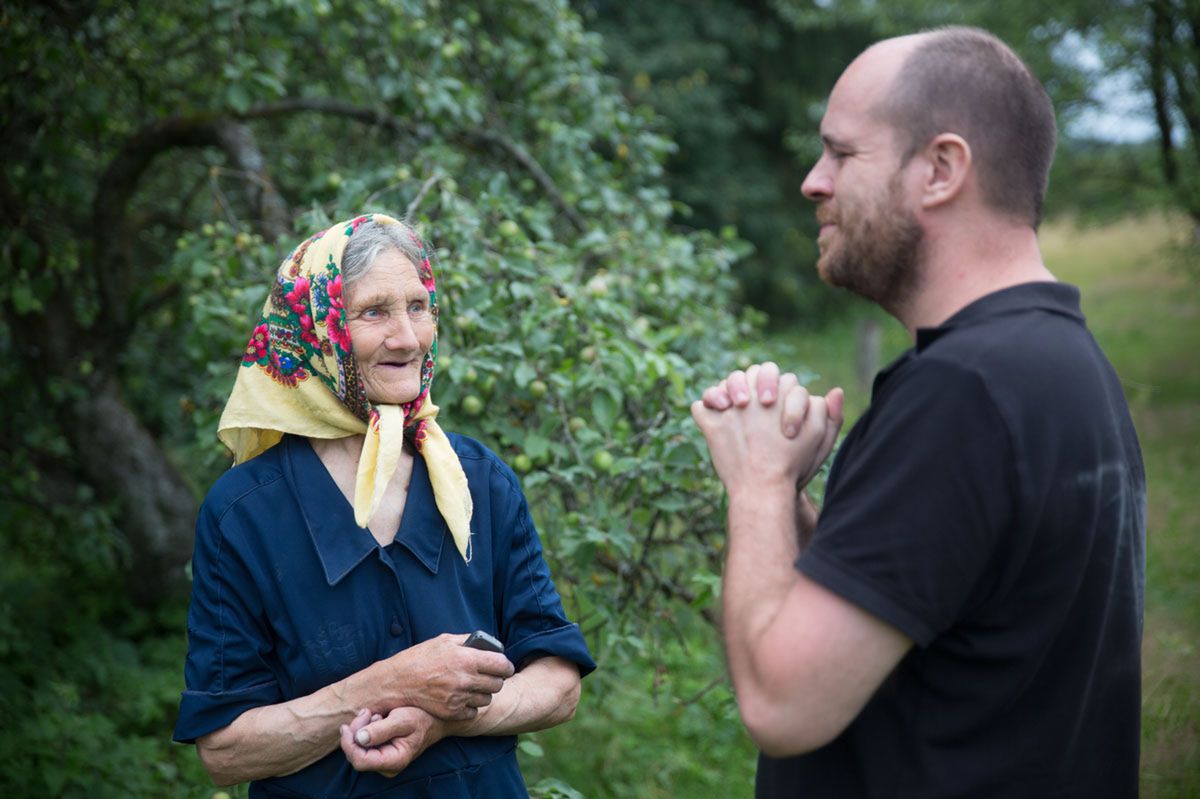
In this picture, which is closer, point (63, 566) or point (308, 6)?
point (308, 6)

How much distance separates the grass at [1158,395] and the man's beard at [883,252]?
1.81 meters

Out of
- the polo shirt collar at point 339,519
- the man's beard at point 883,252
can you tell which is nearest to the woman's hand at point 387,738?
the polo shirt collar at point 339,519

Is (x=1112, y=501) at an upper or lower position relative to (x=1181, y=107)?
lower

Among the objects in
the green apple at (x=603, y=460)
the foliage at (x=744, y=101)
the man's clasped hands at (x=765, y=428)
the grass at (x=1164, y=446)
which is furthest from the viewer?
the foliage at (x=744, y=101)

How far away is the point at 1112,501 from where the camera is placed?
4.66ft

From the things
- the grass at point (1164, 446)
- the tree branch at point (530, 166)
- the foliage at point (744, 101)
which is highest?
the foliage at point (744, 101)

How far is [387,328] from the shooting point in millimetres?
1964

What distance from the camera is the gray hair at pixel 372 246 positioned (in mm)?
1961

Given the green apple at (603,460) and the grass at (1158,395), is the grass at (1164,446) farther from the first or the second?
the green apple at (603,460)

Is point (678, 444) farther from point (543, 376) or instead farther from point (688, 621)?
point (688, 621)

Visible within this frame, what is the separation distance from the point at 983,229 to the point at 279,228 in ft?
9.70

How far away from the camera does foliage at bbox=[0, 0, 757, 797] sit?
3209 mm

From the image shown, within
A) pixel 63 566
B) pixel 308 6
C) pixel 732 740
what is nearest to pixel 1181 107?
pixel 732 740

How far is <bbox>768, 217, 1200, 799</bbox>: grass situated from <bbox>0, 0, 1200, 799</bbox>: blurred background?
1.7 inches
